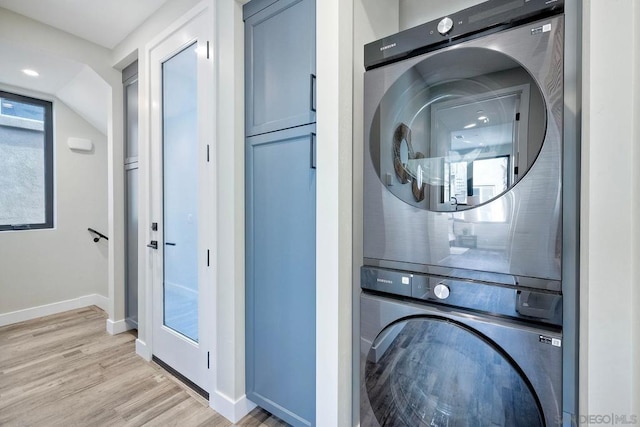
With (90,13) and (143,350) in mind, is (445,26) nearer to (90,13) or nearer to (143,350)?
(90,13)

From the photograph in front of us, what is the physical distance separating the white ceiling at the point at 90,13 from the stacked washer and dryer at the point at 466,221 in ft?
6.43

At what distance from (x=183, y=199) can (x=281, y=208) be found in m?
0.92

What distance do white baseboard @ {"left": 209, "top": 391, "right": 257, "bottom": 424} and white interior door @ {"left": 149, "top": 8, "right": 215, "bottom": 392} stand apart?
0.16 metres

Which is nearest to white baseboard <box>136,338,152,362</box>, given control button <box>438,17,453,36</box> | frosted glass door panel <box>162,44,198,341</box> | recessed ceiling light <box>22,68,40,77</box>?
frosted glass door panel <box>162,44,198,341</box>

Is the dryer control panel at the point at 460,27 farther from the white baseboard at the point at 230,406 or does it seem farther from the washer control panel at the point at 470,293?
the white baseboard at the point at 230,406

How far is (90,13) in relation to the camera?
2.01 metres

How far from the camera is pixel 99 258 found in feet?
10.9

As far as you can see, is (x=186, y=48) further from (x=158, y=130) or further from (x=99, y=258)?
(x=99, y=258)

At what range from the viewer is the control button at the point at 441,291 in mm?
897

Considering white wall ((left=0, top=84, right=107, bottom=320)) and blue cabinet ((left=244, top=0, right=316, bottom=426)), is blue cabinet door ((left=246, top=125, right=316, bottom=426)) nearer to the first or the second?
blue cabinet ((left=244, top=0, right=316, bottom=426))

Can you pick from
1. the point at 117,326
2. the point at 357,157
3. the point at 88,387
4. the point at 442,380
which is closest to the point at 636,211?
the point at 442,380

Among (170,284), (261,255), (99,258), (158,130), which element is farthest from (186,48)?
(99,258)

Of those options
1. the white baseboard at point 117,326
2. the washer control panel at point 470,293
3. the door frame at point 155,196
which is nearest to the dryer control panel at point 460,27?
the washer control panel at point 470,293

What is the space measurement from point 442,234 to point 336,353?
2.05 ft
